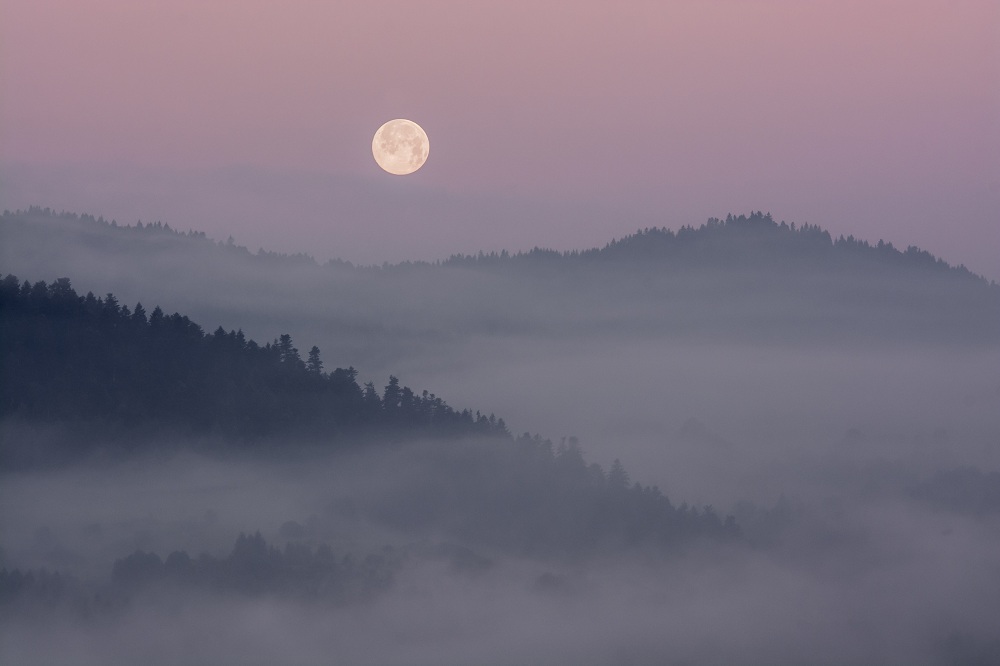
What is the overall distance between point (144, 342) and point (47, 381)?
18.5 meters

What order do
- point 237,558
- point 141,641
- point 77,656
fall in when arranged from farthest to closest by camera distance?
point 237,558, point 141,641, point 77,656

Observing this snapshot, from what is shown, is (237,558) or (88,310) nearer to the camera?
(88,310)

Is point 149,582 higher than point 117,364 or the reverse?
the reverse

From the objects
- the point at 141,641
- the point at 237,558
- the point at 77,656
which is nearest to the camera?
the point at 77,656

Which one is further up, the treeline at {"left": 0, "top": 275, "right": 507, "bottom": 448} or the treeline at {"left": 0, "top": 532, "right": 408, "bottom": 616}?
the treeline at {"left": 0, "top": 275, "right": 507, "bottom": 448}

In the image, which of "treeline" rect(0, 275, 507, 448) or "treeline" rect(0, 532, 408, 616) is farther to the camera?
"treeline" rect(0, 275, 507, 448)

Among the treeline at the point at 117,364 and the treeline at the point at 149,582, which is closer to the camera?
the treeline at the point at 149,582

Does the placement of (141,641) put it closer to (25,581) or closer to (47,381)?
(25,581)

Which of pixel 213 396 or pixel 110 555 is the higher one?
pixel 213 396

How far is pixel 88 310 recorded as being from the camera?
177 meters

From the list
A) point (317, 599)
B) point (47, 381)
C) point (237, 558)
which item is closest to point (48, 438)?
point (47, 381)

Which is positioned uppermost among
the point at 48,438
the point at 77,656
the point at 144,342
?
the point at 144,342

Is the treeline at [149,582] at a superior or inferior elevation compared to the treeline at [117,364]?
inferior

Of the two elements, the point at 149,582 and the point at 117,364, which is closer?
the point at 117,364
